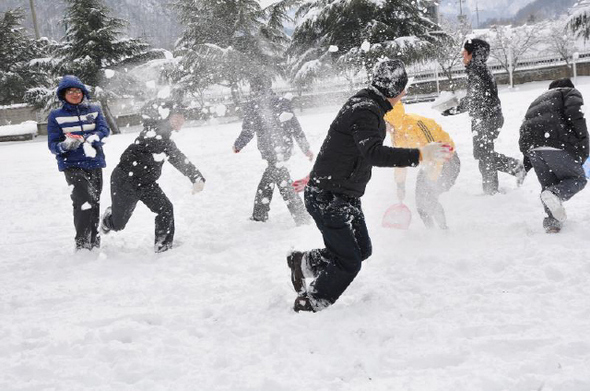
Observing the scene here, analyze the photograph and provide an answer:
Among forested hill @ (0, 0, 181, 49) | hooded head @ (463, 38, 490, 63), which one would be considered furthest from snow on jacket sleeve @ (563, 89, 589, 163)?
forested hill @ (0, 0, 181, 49)

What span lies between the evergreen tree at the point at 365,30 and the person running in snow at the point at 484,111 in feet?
51.3

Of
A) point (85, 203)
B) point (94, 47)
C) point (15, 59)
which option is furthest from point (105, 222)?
point (15, 59)

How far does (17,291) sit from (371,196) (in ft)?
14.2

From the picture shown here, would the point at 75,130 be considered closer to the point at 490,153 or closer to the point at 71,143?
the point at 71,143

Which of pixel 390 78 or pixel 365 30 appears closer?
pixel 390 78

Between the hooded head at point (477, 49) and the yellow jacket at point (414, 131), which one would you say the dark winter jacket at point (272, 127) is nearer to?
the yellow jacket at point (414, 131)

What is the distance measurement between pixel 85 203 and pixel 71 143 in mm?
628

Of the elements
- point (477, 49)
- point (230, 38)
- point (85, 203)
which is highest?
point (230, 38)

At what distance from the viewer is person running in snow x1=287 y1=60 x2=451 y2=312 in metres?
3.06

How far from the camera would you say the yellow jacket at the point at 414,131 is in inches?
181

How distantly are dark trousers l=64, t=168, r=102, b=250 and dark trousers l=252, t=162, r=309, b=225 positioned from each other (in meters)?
1.86

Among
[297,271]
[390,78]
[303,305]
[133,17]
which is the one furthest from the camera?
[133,17]

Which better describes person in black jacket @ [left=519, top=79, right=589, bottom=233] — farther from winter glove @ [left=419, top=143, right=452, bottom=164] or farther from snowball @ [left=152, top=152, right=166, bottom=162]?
snowball @ [left=152, top=152, right=166, bottom=162]

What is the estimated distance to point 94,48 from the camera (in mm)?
25625
